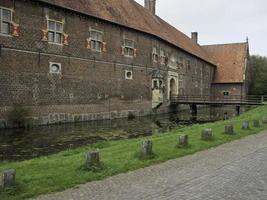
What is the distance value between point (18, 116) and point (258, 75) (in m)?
38.4

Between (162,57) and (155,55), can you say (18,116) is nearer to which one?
(155,55)

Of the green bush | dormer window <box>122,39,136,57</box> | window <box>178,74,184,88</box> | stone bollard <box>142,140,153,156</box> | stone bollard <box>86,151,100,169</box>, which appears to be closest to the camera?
stone bollard <box>86,151,100,169</box>

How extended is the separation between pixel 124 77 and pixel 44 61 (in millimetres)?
7274

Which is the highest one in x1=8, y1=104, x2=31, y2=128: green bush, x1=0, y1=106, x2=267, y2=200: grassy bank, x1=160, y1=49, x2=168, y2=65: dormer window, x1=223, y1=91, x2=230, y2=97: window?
x1=160, y1=49, x2=168, y2=65: dormer window

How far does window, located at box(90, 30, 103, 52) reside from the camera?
2139cm

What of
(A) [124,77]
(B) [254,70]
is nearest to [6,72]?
(A) [124,77]

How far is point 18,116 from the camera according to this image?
636 inches

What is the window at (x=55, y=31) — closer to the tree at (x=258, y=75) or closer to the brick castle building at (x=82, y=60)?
the brick castle building at (x=82, y=60)

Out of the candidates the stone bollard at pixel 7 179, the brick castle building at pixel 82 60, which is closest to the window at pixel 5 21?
the brick castle building at pixel 82 60

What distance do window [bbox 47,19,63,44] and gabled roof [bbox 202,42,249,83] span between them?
28.9 metres

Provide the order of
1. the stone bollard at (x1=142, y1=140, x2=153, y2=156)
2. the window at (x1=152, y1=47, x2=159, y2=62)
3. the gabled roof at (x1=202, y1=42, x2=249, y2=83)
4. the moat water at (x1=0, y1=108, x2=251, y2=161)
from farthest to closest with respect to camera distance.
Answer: the gabled roof at (x1=202, y1=42, x2=249, y2=83) → the window at (x1=152, y1=47, x2=159, y2=62) → the moat water at (x1=0, y1=108, x2=251, y2=161) → the stone bollard at (x1=142, y1=140, x2=153, y2=156)

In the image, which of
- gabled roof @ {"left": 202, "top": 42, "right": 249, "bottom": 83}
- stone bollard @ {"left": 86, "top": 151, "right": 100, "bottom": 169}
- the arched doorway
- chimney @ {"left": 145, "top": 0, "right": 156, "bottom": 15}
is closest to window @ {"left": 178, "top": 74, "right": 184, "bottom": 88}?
the arched doorway

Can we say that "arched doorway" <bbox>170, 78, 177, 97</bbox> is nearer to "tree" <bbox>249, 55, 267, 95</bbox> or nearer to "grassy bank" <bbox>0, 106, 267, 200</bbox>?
"tree" <bbox>249, 55, 267, 95</bbox>

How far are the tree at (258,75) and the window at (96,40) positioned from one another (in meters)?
30.0
